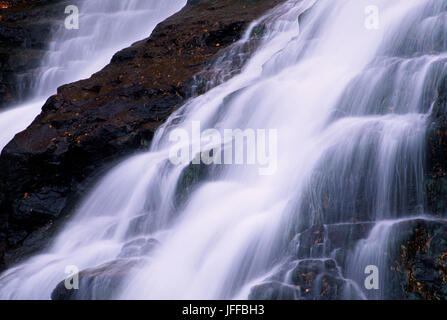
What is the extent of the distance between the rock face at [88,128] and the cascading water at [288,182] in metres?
0.43

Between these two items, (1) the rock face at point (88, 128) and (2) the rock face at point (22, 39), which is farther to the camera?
(2) the rock face at point (22, 39)

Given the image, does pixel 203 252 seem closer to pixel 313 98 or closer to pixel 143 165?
pixel 143 165

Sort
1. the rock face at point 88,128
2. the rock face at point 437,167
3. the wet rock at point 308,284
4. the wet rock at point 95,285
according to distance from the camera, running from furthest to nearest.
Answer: the rock face at point 88,128 < the wet rock at point 95,285 < the rock face at point 437,167 < the wet rock at point 308,284

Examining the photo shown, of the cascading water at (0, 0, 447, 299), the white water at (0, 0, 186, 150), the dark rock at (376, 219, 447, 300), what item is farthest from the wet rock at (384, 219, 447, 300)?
the white water at (0, 0, 186, 150)

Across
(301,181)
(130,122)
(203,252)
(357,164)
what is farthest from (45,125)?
(357,164)

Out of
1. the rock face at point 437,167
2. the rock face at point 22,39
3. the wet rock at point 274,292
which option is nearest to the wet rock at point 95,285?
the wet rock at point 274,292

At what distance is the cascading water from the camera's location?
530 cm

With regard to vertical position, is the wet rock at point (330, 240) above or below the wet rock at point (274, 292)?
above

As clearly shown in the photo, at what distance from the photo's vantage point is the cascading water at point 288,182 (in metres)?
5.30

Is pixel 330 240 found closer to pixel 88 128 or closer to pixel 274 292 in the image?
pixel 274 292

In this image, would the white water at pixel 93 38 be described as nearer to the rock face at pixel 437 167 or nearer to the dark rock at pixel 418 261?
the rock face at pixel 437 167

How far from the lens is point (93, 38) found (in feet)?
47.3
